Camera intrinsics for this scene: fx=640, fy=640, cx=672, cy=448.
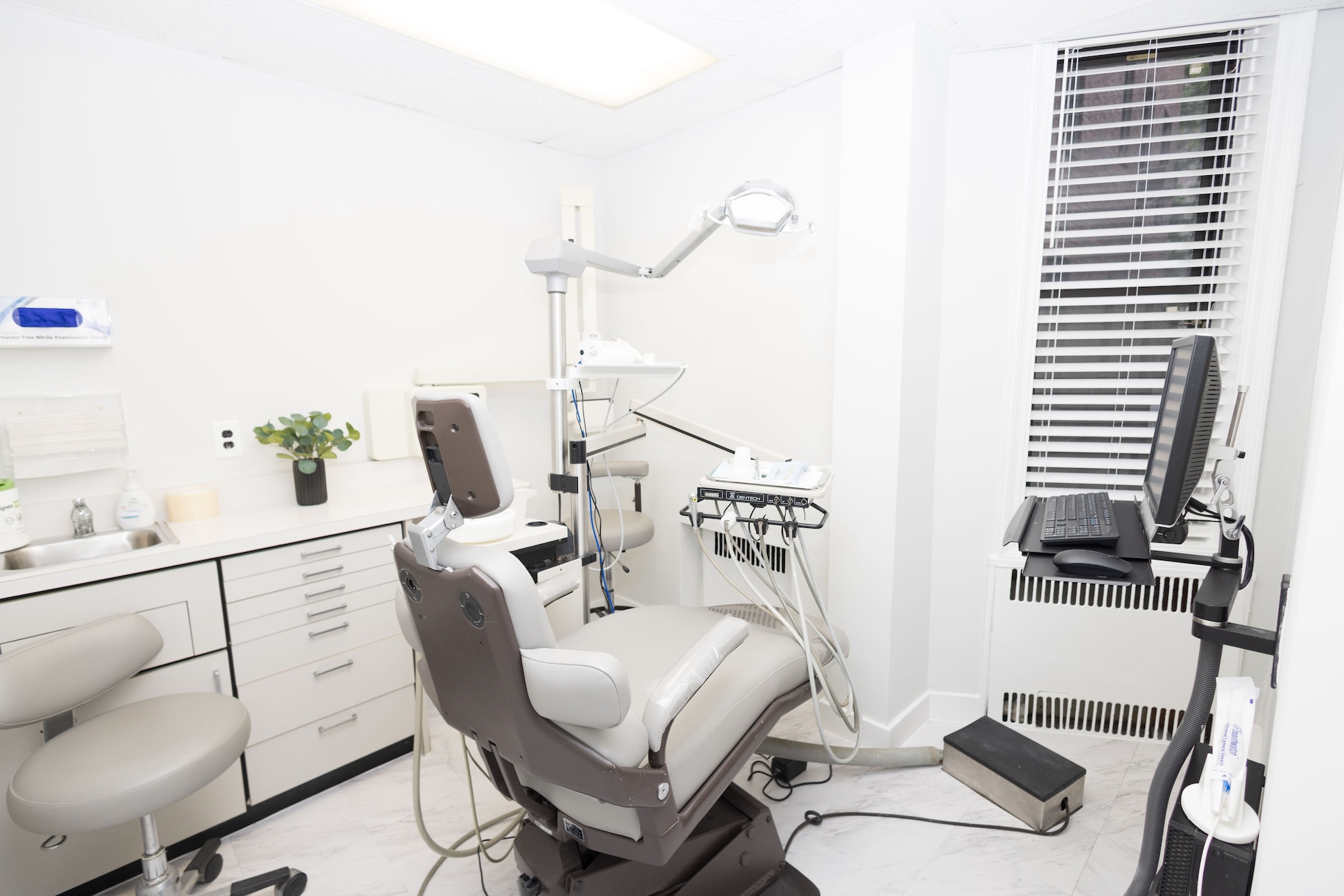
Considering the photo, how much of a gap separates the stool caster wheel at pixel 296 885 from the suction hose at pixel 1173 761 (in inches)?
79.7

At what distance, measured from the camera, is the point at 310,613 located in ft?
6.64

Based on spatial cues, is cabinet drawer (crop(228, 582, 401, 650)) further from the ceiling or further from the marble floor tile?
the ceiling

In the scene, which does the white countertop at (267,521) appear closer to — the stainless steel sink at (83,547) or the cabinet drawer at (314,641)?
the stainless steel sink at (83,547)

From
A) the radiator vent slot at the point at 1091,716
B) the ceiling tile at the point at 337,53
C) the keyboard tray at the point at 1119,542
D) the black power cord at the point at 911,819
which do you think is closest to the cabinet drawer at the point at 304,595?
the black power cord at the point at 911,819

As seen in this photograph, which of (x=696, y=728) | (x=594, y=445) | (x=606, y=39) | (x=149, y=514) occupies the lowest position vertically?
(x=696, y=728)

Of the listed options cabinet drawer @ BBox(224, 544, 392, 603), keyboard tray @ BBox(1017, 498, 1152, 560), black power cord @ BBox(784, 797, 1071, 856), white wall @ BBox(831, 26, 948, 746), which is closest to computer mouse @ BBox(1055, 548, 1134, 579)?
keyboard tray @ BBox(1017, 498, 1152, 560)

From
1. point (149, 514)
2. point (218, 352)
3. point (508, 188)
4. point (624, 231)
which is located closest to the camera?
point (149, 514)

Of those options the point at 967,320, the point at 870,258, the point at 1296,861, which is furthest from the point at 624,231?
the point at 1296,861

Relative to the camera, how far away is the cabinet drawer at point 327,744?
6.43 ft

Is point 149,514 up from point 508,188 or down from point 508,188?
down

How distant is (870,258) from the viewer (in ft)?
6.84

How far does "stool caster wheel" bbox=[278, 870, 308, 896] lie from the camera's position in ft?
5.54

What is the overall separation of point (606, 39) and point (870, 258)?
1214 millimetres

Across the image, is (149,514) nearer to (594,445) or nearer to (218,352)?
(218,352)
